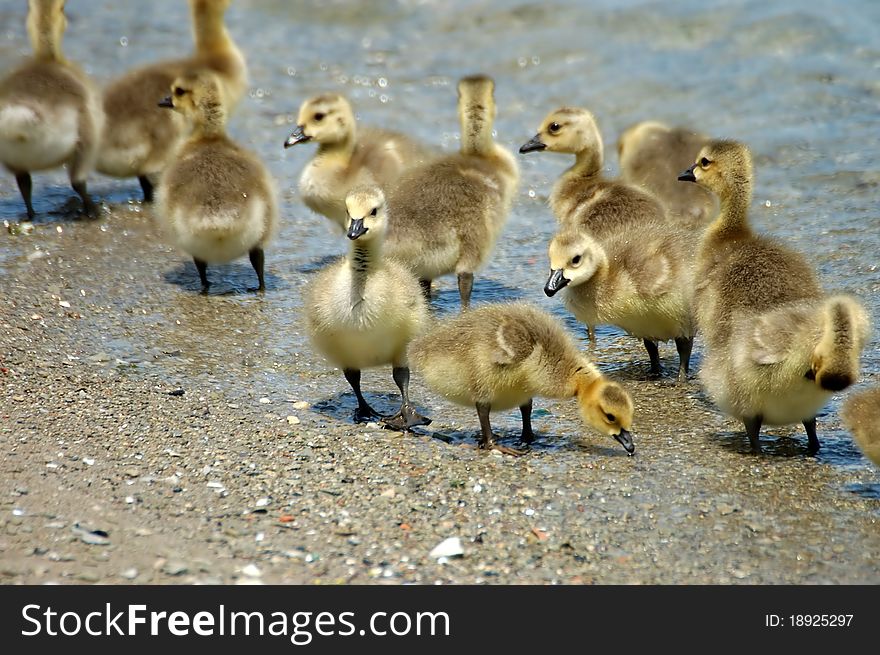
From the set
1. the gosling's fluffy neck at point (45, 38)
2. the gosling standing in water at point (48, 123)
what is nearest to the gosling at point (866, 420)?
the gosling standing in water at point (48, 123)

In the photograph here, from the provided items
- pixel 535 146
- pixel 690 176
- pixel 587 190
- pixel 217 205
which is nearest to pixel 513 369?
pixel 690 176

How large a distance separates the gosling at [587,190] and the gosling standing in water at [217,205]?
1.83 m

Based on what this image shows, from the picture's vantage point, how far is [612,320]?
251 inches

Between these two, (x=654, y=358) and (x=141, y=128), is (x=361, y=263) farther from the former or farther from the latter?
(x=141, y=128)

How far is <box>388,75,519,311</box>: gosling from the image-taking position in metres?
7.10

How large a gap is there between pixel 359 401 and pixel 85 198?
4094mm

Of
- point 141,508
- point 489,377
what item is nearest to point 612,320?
point 489,377

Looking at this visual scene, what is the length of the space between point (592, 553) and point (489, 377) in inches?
46.4

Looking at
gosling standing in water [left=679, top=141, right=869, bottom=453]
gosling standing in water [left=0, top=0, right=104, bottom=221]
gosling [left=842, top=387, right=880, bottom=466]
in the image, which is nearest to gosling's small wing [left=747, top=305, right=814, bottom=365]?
gosling standing in water [left=679, top=141, right=869, bottom=453]

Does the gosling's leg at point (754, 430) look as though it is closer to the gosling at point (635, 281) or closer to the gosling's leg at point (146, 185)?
the gosling at point (635, 281)

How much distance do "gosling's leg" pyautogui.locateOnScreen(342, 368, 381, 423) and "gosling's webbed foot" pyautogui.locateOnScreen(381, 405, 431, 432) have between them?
131 mm

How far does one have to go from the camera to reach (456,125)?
11516 millimetres

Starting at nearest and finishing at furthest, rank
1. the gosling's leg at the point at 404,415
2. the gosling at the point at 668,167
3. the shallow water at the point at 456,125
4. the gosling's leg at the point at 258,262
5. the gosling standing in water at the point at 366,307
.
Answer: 1. the gosling standing in water at the point at 366,307
2. the gosling's leg at the point at 404,415
3. the shallow water at the point at 456,125
4. the gosling's leg at the point at 258,262
5. the gosling at the point at 668,167

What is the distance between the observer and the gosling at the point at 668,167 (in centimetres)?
800
